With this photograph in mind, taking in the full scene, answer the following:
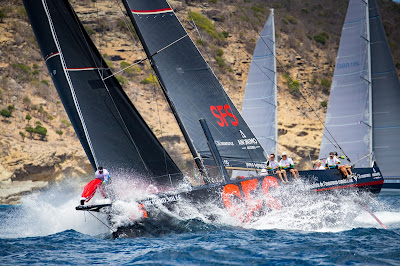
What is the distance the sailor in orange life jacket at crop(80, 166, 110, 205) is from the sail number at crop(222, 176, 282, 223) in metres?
2.38

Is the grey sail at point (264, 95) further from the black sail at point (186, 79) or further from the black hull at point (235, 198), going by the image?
the black sail at point (186, 79)

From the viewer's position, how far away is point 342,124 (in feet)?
68.3

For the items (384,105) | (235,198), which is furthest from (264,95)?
(235,198)

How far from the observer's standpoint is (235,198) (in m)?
10.7

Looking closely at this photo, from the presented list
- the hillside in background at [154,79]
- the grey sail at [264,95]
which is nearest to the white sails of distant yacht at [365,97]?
the grey sail at [264,95]

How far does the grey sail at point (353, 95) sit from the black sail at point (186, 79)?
354 inches

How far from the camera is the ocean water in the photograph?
24.9ft

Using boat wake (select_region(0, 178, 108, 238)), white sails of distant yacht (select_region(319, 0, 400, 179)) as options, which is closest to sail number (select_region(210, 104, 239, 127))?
boat wake (select_region(0, 178, 108, 238))

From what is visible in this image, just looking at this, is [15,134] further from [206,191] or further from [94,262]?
[94,262]

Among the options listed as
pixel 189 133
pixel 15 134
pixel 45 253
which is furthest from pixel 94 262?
pixel 15 134

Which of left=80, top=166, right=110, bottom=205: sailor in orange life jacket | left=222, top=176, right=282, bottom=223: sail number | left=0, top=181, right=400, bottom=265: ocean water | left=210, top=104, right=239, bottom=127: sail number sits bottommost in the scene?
left=0, top=181, right=400, bottom=265: ocean water

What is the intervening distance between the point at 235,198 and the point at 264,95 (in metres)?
12.9

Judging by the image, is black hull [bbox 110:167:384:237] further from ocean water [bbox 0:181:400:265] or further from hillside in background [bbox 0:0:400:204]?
hillside in background [bbox 0:0:400:204]

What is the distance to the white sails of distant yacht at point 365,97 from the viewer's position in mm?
20016
